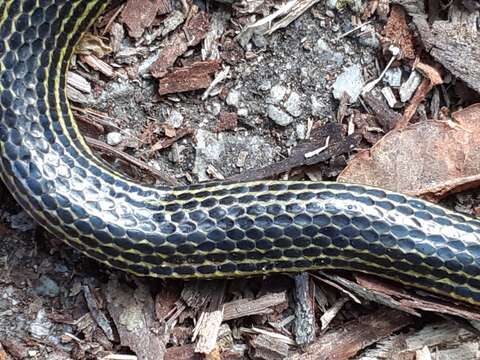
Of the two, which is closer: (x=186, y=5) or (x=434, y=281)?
(x=434, y=281)

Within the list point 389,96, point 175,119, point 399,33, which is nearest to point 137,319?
point 175,119

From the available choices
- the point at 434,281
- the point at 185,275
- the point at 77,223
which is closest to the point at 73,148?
the point at 77,223

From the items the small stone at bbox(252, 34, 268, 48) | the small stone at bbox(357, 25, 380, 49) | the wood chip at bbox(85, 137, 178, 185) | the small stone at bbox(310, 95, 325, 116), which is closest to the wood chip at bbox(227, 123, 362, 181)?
the small stone at bbox(310, 95, 325, 116)

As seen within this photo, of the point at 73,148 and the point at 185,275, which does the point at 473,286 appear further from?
the point at 73,148

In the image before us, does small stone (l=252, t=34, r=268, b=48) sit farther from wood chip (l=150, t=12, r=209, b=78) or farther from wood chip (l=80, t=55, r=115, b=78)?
wood chip (l=80, t=55, r=115, b=78)

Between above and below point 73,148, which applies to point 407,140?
below
